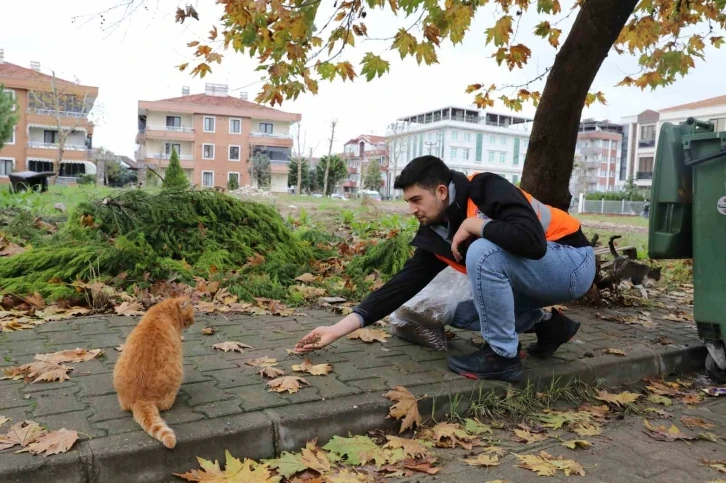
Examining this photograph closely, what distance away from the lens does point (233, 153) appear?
2297 inches

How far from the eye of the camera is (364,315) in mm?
3121

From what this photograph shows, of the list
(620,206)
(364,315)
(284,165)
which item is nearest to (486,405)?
(364,315)

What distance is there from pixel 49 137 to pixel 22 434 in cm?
5708

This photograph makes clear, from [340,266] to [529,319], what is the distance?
114 inches

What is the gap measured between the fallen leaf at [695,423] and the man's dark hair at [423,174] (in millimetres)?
1861

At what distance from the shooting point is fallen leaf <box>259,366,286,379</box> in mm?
2826

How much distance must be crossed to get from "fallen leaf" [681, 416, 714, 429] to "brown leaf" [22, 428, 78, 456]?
2975 millimetres

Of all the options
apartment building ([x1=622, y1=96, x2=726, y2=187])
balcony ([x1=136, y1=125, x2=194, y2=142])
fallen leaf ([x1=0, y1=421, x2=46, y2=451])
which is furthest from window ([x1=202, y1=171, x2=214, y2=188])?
fallen leaf ([x1=0, y1=421, x2=46, y2=451])

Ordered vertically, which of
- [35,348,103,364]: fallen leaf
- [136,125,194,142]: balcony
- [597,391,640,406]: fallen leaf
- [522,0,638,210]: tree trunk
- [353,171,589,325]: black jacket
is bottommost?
[597,391,640,406]: fallen leaf

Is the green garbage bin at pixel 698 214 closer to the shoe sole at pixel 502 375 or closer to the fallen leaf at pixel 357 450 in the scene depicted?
the shoe sole at pixel 502 375

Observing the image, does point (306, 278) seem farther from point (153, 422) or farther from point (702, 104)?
point (702, 104)

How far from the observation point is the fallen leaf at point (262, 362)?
119 inches

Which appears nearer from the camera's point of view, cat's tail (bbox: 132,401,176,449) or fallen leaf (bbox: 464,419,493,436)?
cat's tail (bbox: 132,401,176,449)

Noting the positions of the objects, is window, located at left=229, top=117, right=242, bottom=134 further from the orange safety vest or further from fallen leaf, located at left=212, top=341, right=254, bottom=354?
the orange safety vest
